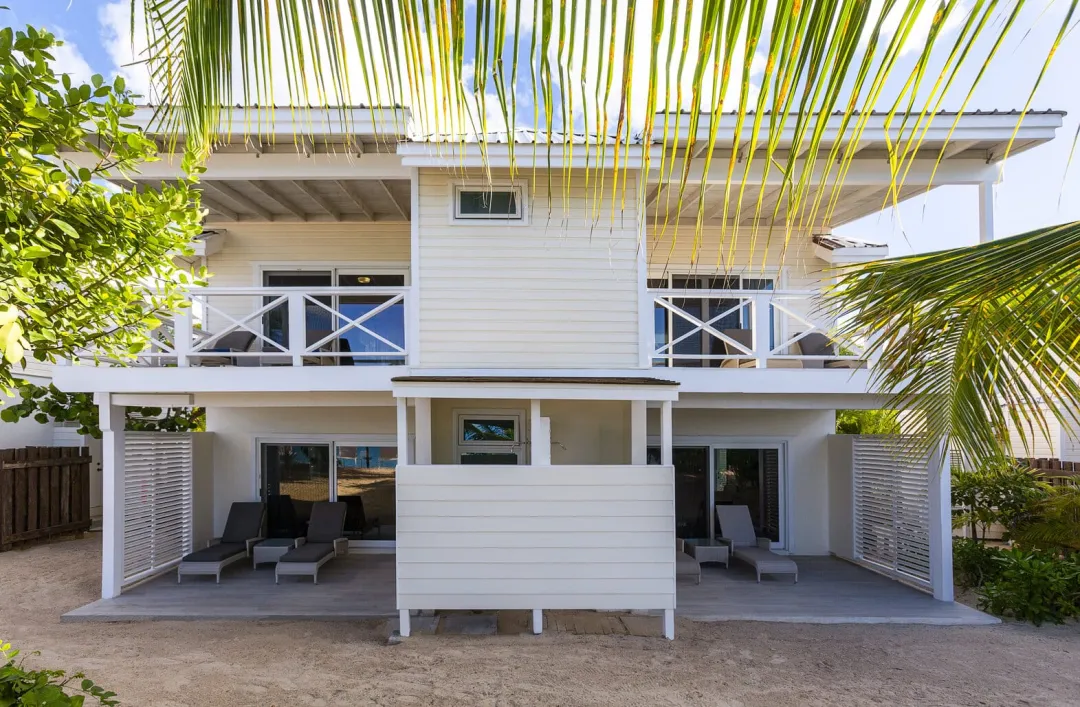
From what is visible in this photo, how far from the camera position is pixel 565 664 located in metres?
6.33

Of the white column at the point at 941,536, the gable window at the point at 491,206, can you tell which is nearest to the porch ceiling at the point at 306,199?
the gable window at the point at 491,206

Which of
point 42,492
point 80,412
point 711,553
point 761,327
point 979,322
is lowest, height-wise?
point 711,553

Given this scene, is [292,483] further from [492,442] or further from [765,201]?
[765,201]

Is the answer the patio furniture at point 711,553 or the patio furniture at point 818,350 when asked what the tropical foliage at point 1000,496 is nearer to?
the patio furniture at point 818,350

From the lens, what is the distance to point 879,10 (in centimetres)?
77

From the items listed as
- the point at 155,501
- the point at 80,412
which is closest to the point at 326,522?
the point at 155,501

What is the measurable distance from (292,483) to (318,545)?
185 centimetres

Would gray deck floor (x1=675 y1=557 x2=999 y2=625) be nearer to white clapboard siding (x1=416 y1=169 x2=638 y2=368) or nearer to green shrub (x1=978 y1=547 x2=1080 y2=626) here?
green shrub (x1=978 y1=547 x2=1080 y2=626)

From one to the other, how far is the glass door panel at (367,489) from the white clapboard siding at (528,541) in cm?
422

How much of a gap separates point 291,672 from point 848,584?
6.92m

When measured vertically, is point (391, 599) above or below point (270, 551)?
below

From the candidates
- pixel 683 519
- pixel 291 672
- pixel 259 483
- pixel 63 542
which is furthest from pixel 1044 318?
pixel 63 542

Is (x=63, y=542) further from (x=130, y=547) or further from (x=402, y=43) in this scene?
(x=402, y=43)

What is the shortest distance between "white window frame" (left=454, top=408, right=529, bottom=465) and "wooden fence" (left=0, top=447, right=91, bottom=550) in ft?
26.3
